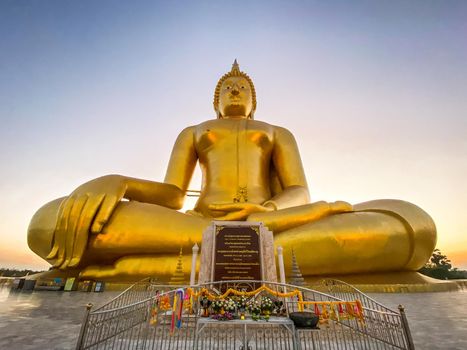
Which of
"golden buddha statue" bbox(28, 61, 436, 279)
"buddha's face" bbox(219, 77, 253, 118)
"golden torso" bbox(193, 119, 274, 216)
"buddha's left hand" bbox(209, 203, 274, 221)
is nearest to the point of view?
"golden buddha statue" bbox(28, 61, 436, 279)

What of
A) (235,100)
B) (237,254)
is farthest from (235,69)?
(237,254)

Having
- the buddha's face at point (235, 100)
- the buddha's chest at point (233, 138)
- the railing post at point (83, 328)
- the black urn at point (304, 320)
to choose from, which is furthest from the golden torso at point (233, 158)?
the railing post at point (83, 328)

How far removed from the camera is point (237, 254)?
4.38m

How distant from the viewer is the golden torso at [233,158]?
7.79 meters

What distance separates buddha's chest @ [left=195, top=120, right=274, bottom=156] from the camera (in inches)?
A: 332

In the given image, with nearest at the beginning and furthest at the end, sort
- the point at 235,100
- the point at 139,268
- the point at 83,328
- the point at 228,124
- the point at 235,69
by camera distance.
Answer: the point at 83,328 → the point at 139,268 → the point at 228,124 → the point at 235,100 → the point at 235,69

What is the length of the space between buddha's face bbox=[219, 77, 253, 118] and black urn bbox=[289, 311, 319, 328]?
8.15m

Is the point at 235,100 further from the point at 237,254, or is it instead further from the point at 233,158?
the point at 237,254

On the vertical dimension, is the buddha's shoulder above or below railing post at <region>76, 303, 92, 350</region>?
above

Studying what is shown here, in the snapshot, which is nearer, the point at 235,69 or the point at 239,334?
the point at 239,334

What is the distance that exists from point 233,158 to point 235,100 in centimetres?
252

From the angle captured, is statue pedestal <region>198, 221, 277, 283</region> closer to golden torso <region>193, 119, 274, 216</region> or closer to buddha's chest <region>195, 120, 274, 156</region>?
golden torso <region>193, 119, 274, 216</region>

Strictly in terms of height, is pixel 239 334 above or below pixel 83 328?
below

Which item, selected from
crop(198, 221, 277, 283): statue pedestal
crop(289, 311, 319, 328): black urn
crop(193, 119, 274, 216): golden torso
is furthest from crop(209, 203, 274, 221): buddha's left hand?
crop(289, 311, 319, 328): black urn
